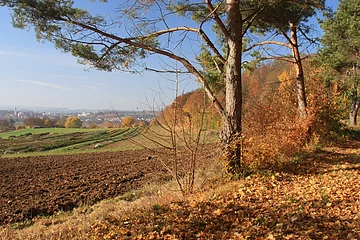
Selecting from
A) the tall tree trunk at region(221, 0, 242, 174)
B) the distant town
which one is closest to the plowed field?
the distant town

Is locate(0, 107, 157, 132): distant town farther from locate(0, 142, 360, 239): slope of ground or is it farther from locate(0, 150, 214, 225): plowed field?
locate(0, 142, 360, 239): slope of ground

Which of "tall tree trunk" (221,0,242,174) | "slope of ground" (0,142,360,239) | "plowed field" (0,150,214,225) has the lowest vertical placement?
"plowed field" (0,150,214,225)

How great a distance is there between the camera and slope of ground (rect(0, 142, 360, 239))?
3250 mm

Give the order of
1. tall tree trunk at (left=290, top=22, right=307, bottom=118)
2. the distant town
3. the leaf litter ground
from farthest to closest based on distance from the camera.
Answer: tall tree trunk at (left=290, top=22, right=307, bottom=118)
the distant town
the leaf litter ground

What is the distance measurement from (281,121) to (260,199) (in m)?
5.65

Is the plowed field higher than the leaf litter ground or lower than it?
lower

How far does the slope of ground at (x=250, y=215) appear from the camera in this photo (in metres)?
3.25

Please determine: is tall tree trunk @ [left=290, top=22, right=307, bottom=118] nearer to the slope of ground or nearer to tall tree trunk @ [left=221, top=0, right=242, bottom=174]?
tall tree trunk @ [left=221, top=0, right=242, bottom=174]

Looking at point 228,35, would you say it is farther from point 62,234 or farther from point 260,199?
point 62,234

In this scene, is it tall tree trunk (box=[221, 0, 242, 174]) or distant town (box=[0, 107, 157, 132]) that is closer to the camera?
distant town (box=[0, 107, 157, 132])

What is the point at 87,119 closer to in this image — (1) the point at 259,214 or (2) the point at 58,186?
(2) the point at 58,186

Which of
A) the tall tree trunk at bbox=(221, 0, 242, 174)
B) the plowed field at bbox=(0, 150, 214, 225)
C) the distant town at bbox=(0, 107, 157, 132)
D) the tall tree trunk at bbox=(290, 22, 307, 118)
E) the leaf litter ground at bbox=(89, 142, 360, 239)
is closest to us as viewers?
the leaf litter ground at bbox=(89, 142, 360, 239)

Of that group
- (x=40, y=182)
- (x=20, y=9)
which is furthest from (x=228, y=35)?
(x=40, y=182)

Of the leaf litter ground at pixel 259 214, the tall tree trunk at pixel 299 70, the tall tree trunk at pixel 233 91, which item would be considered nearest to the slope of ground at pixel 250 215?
the leaf litter ground at pixel 259 214
